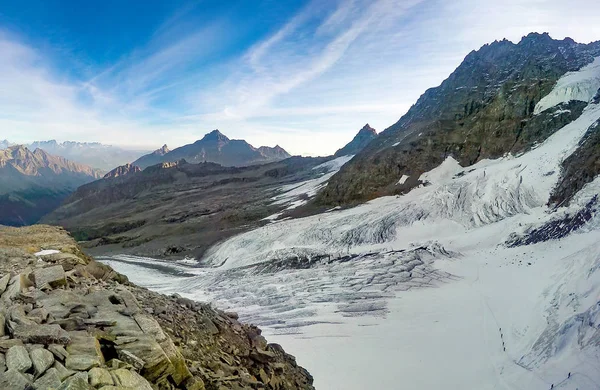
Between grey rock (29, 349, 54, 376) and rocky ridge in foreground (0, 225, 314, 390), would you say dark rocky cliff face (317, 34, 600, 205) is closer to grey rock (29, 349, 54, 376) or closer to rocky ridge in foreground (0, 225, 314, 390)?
rocky ridge in foreground (0, 225, 314, 390)

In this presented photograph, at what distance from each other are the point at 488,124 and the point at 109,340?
7295 cm

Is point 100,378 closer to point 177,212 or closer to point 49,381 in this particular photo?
point 49,381

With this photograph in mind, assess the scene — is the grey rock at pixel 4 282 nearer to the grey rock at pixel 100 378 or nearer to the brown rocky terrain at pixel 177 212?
the grey rock at pixel 100 378

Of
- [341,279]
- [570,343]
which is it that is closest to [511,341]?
[570,343]

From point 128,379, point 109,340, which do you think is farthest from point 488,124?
point 128,379

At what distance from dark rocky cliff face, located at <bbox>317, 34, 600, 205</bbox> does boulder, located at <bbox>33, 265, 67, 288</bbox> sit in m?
56.1

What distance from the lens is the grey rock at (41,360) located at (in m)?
7.13

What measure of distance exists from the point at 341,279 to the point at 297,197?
5759 cm

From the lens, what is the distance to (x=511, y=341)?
64.1ft

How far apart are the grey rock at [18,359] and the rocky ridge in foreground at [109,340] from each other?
16 millimetres

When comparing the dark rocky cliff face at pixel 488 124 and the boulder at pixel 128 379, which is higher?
the dark rocky cliff face at pixel 488 124

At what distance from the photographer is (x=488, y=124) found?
6862 cm

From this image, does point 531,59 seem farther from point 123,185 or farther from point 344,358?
point 123,185

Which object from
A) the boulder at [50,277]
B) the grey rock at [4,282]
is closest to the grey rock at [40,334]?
the grey rock at [4,282]
